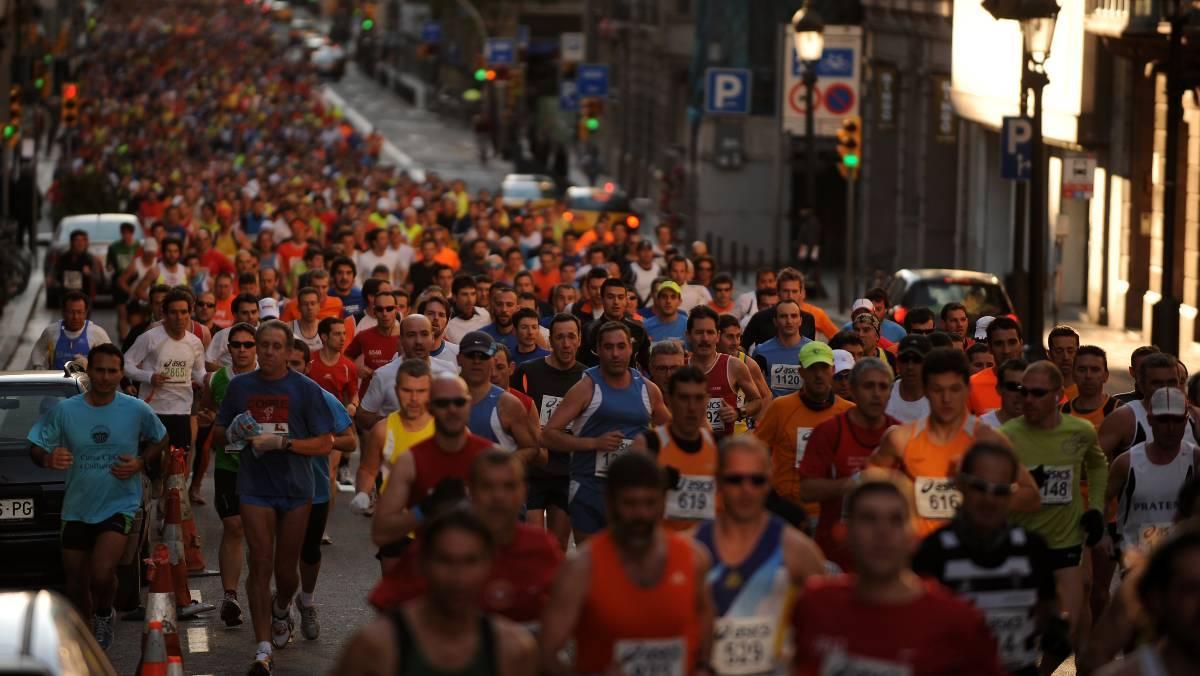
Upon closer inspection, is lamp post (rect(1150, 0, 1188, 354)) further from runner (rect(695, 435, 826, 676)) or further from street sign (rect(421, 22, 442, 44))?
street sign (rect(421, 22, 442, 44))

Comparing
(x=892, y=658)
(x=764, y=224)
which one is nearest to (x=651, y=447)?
(x=892, y=658)

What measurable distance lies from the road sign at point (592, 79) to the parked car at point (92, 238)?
96.7 ft

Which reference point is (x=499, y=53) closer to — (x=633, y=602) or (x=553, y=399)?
(x=553, y=399)

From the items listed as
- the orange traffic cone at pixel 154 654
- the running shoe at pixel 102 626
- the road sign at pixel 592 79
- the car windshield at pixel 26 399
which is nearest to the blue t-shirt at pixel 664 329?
the car windshield at pixel 26 399

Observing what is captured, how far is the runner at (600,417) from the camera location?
12.5 meters

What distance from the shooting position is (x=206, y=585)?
15.3 meters

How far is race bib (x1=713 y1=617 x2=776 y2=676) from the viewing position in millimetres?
7977

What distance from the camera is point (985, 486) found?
8.44 meters

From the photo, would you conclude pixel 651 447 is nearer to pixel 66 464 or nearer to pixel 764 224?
pixel 66 464

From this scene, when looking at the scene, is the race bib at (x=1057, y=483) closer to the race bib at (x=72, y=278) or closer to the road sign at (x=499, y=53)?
the race bib at (x=72, y=278)

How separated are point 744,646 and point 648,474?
2.29 ft

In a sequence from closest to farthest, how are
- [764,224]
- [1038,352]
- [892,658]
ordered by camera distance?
[892,658] → [1038,352] → [764,224]

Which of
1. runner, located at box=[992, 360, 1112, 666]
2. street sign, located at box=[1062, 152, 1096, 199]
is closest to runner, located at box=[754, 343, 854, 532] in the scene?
runner, located at box=[992, 360, 1112, 666]

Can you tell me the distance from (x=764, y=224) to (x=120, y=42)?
2268 inches
